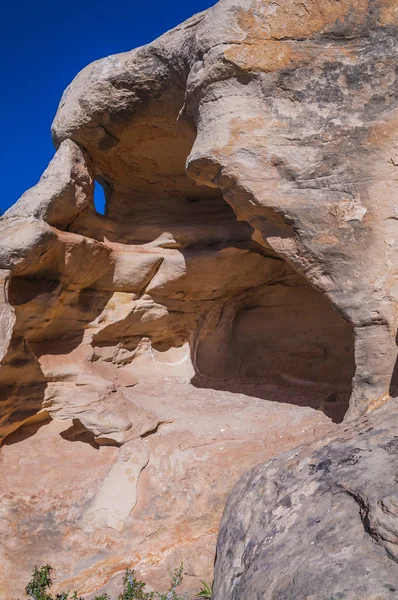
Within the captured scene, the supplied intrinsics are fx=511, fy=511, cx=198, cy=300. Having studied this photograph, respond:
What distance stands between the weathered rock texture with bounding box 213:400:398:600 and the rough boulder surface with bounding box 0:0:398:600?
0.24 ft

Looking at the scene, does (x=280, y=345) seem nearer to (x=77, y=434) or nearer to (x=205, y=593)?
(x=77, y=434)

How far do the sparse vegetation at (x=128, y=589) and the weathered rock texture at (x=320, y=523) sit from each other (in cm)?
56

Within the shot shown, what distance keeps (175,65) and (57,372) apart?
256 cm

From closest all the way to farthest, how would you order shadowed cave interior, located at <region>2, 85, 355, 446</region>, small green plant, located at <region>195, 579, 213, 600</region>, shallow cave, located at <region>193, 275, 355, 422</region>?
small green plant, located at <region>195, 579, 213, 600</region> < shadowed cave interior, located at <region>2, 85, 355, 446</region> < shallow cave, located at <region>193, 275, 355, 422</region>

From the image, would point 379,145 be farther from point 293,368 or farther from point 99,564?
point 99,564

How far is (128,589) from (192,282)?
2647 mm

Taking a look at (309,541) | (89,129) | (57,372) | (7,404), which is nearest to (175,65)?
(89,129)

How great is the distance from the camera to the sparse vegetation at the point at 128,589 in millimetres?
2801

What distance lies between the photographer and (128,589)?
2.87m

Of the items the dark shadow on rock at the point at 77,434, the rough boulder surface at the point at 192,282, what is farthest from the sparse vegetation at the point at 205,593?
the dark shadow on rock at the point at 77,434

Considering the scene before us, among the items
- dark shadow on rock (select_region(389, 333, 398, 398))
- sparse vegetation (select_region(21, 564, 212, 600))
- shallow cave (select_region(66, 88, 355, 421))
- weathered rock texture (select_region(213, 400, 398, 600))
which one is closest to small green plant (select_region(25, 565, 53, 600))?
sparse vegetation (select_region(21, 564, 212, 600))

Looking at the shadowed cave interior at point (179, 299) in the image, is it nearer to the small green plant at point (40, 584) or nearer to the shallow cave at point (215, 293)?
the shallow cave at point (215, 293)

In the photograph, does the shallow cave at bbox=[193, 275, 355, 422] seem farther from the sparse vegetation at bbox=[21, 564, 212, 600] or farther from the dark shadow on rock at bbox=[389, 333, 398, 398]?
the sparse vegetation at bbox=[21, 564, 212, 600]

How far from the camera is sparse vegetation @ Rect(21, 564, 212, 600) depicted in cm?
280
